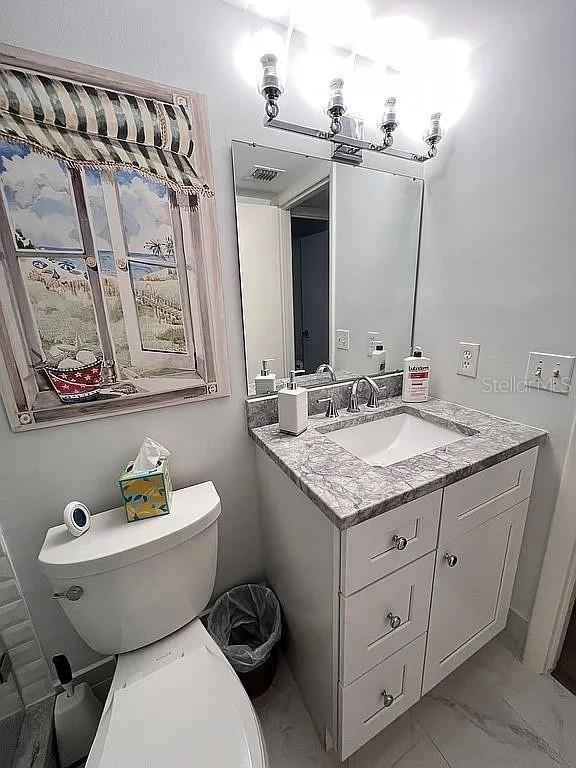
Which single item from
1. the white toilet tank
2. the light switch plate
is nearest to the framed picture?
the white toilet tank

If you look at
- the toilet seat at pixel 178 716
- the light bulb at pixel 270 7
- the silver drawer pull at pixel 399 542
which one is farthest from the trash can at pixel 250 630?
the light bulb at pixel 270 7

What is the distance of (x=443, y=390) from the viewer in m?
1.35

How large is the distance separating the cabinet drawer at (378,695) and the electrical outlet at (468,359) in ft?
2.95

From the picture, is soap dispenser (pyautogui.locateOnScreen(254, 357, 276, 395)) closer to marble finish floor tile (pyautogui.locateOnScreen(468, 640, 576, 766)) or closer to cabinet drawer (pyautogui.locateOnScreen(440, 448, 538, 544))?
cabinet drawer (pyautogui.locateOnScreen(440, 448, 538, 544))

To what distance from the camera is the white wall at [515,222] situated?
2.96 feet

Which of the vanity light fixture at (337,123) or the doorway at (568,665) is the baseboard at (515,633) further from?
the vanity light fixture at (337,123)

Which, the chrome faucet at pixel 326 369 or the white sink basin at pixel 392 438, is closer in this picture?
the white sink basin at pixel 392 438

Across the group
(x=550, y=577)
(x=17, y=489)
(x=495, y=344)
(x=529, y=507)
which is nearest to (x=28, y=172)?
(x=17, y=489)

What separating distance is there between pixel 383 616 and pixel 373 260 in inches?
48.7

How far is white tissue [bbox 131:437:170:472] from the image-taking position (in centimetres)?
93

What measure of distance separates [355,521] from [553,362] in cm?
83

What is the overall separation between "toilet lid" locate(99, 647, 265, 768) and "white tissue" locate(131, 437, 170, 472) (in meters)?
0.52

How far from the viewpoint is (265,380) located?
3.78ft

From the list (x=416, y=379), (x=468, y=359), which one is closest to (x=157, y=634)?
(x=416, y=379)
